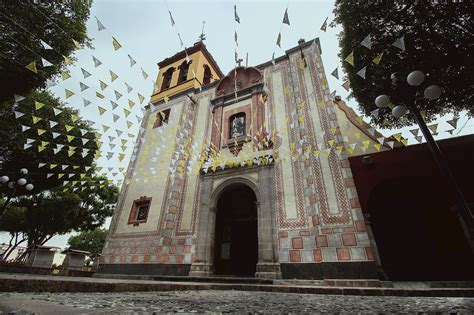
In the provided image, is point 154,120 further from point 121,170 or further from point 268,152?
point 268,152

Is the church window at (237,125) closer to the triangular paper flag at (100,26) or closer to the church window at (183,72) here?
the church window at (183,72)

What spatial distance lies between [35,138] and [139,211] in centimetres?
762

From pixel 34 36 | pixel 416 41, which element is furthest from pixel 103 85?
pixel 416 41

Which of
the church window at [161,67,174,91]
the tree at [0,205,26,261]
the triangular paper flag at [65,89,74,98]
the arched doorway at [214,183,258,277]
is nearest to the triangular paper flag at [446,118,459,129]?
the arched doorway at [214,183,258,277]

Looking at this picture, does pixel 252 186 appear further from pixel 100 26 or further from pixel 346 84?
pixel 100 26

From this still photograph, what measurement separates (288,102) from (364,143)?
401 cm

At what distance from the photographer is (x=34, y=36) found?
7.41 m

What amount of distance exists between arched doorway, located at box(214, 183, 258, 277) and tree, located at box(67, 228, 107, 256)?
35.4m

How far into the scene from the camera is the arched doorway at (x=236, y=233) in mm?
9125

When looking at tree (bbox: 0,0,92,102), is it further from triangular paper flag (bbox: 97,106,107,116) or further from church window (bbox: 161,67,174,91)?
church window (bbox: 161,67,174,91)

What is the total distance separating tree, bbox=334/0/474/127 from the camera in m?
6.37

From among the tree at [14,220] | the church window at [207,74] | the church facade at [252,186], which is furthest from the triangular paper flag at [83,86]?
the tree at [14,220]

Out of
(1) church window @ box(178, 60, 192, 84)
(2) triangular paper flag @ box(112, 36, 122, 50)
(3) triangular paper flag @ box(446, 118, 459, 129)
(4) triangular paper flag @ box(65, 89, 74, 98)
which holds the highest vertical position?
(1) church window @ box(178, 60, 192, 84)

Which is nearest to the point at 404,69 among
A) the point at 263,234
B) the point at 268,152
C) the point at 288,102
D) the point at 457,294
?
the point at 288,102
